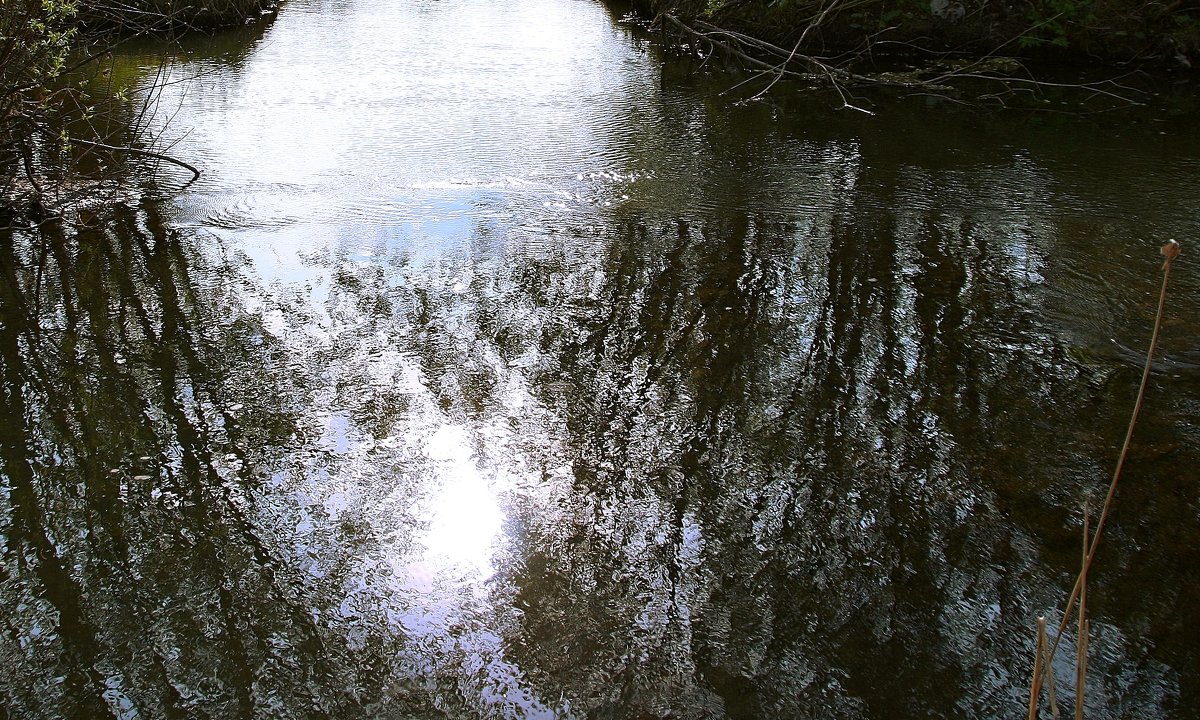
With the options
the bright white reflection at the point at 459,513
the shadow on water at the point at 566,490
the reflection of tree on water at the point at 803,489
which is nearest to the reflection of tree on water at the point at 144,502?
the shadow on water at the point at 566,490

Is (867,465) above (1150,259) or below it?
below

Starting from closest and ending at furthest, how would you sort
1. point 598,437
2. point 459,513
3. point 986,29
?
point 459,513, point 598,437, point 986,29

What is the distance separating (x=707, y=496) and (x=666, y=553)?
0.33 m

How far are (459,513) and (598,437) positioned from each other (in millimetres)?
637

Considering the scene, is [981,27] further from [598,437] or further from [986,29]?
[598,437]

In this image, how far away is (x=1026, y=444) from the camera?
3309 millimetres

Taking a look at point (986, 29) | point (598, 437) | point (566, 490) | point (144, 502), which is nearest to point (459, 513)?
point (566, 490)

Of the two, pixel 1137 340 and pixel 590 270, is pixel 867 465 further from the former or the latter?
pixel 590 270

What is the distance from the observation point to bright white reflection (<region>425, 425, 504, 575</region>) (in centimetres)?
283

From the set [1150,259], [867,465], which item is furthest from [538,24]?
[867,465]

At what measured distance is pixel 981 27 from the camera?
924 centimetres

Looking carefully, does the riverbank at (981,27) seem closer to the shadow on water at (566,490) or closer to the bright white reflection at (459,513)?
the shadow on water at (566,490)

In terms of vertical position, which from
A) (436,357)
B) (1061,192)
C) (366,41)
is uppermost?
(366,41)

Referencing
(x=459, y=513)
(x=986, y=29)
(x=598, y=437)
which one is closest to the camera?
(x=459, y=513)
